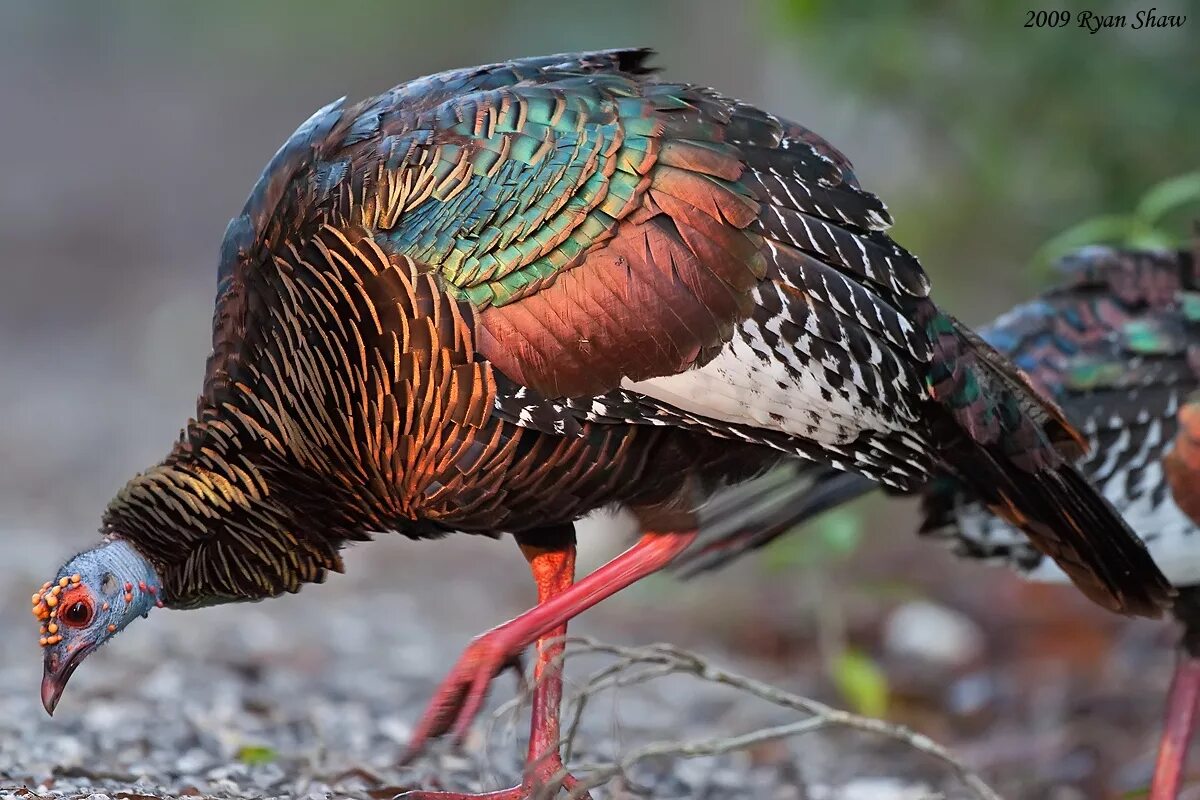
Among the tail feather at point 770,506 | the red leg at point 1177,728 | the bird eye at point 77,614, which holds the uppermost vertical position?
the bird eye at point 77,614

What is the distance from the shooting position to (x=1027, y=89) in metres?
7.40

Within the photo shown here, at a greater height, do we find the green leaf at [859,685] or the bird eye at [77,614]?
the bird eye at [77,614]

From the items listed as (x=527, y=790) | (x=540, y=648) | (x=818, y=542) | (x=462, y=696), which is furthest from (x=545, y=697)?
(x=818, y=542)

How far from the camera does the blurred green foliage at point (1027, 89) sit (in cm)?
704

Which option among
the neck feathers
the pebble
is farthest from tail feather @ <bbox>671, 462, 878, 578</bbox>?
the pebble

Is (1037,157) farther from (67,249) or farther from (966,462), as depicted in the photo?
(67,249)

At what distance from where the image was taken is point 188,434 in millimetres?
4625

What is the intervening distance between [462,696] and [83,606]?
4.10 feet

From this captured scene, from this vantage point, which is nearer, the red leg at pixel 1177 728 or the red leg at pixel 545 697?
the red leg at pixel 545 697

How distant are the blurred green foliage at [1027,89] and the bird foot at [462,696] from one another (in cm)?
360

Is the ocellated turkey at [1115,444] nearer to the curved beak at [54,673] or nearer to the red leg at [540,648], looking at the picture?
the red leg at [540,648]

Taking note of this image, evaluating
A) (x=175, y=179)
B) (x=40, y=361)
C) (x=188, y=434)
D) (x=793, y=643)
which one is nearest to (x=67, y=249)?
(x=175, y=179)

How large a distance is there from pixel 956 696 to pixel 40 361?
12594 mm

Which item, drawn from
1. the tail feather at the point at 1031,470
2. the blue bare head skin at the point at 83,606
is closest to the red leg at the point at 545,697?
the blue bare head skin at the point at 83,606
